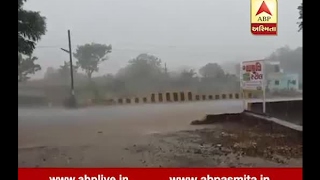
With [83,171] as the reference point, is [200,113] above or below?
above

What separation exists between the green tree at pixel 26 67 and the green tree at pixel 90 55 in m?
0.27

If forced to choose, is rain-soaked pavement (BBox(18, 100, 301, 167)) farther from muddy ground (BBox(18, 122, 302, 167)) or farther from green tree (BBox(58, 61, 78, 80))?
green tree (BBox(58, 61, 78, 80))

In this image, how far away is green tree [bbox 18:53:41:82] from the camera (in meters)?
2.68

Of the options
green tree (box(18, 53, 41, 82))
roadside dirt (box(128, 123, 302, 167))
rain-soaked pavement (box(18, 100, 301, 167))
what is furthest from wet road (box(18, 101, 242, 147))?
green tree (box(18, 53, 41, 82))

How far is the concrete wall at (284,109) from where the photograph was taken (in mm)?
2674

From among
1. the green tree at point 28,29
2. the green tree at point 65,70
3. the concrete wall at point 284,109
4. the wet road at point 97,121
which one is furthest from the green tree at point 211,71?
the green tree at point 28,29

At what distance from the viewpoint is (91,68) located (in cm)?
271

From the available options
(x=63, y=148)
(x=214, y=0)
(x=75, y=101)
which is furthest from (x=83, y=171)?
(x=214, y=0)

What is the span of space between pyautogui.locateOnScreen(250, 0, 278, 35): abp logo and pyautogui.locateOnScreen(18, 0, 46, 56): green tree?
1341 mm

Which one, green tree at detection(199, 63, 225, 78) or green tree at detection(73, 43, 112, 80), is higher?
green tree at detection(73, 43, 112, 80)

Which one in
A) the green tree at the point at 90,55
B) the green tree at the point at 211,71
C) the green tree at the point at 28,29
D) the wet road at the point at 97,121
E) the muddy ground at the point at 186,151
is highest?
the green tree at the point at 28,29

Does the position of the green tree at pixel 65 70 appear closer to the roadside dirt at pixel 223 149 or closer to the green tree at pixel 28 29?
the green tree at pixel 28 29
